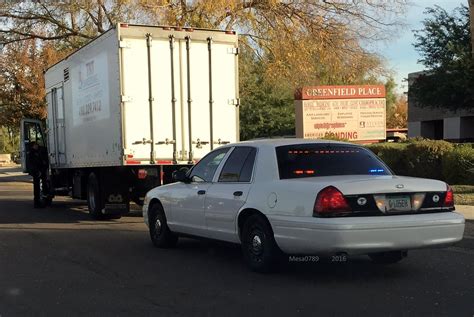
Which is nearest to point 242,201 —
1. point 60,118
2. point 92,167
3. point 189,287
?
point 189,287

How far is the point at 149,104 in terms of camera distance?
11844 millimetres

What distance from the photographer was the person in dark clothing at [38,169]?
1656cm

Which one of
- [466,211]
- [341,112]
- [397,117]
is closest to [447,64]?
[341,112]

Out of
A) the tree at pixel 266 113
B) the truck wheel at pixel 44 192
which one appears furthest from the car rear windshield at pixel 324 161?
the tree at pixel 266 113

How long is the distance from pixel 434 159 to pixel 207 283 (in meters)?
12.4

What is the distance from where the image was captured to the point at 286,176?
6930 mm

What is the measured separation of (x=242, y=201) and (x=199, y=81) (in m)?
5.59

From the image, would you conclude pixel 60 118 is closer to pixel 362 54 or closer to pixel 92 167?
pixel 92 167

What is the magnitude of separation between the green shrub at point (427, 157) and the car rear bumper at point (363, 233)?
1122 cm

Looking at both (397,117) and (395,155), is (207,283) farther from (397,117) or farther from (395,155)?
(397,117)

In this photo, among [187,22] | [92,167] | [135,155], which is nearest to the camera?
[135,155]

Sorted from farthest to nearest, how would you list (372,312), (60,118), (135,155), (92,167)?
(60,118) < (92,167) < (135,155) < (372,312)

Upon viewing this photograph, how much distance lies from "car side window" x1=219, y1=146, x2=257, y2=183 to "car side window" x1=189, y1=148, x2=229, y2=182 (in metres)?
0.25

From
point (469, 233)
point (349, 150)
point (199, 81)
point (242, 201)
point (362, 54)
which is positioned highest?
point (362, 54)
